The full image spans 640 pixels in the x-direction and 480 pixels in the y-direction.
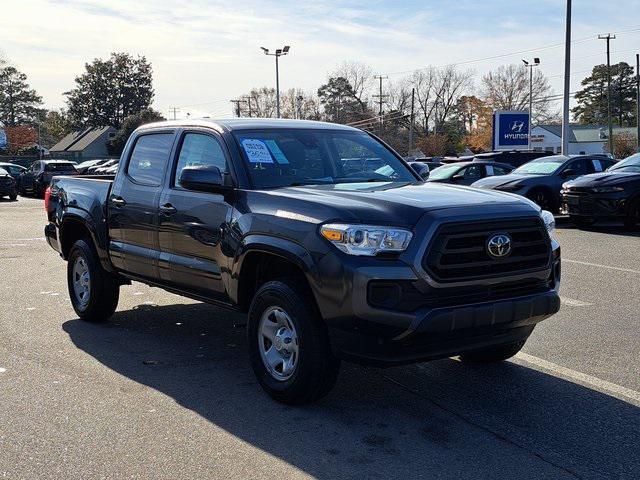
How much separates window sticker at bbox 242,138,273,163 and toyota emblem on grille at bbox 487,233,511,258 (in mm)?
1826

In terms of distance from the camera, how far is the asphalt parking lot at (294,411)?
3947 mm

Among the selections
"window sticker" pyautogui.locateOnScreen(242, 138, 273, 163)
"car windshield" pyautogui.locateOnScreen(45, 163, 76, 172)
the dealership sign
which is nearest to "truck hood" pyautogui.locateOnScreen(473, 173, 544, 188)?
"window sticker" pyautogui.locateOnScreen(242, 138, 273, 163)

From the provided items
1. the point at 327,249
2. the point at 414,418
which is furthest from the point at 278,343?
the point at 414,418

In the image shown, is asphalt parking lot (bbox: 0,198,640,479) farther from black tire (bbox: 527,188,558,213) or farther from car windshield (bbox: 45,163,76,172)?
car windshield (bbox: 45,163,76,172)

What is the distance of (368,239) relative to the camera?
4.35m

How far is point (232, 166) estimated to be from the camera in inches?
215

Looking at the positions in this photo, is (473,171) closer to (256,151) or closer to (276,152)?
(276,152)

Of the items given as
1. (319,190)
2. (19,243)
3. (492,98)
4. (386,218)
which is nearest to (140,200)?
(319,190)

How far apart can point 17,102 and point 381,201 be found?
12860cm

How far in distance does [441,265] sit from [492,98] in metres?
96.9

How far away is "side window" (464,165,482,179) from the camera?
20366mm

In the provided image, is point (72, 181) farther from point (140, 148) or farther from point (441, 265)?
point (441, 265)

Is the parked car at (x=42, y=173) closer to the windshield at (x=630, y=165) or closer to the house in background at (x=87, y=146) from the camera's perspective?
the windshield at (x=630, y=165)

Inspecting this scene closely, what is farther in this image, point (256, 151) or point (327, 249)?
point (256, 151)
